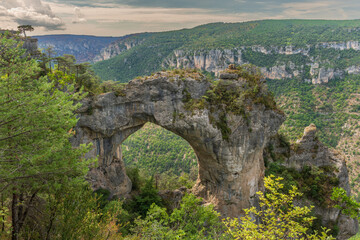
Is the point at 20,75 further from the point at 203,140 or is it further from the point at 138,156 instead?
the point at 138,156

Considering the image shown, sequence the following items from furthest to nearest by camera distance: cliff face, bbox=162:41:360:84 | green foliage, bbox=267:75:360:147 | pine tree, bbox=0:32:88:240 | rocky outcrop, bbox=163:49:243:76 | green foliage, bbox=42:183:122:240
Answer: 1. rocky outcrop, bbox=163:49:243:76
2. cliff face, bbox=162:41:360:84
3. green foliage, bbox=267:75:360:147
4. green foliage, bbox=42:183:122:240
5. pine tree, bbox=0:32:88:240

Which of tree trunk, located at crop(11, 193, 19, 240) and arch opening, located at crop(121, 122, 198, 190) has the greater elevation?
tree trunk, located at crop(11, 193, 19, 240)

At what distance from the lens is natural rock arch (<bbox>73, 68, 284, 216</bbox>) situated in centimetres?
1772

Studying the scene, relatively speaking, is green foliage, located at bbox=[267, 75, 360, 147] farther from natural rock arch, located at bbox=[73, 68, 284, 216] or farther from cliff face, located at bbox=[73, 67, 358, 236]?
natural rock arch, located at bbox=[73, 68, 284, 216]

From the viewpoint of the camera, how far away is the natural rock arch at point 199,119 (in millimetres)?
17719

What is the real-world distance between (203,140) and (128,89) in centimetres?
728

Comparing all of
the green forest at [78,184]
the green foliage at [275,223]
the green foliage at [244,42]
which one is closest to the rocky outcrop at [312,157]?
the green forest at [78,184]

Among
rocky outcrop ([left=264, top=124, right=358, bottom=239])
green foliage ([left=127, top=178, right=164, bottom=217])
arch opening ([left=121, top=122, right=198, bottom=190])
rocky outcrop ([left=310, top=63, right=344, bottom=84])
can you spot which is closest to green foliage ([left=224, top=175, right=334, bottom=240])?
green foliage ([left=127, top=178, right=164, bottom=217])

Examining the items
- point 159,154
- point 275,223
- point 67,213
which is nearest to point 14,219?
point 67,213

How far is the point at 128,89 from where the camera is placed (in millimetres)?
18000

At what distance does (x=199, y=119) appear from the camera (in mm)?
17688

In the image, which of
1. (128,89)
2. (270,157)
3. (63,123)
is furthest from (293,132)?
(63,123)

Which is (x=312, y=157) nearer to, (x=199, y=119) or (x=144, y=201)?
(x=199, y=119)

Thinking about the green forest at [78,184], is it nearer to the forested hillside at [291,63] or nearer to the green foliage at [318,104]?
the green foliage at [318,104]
